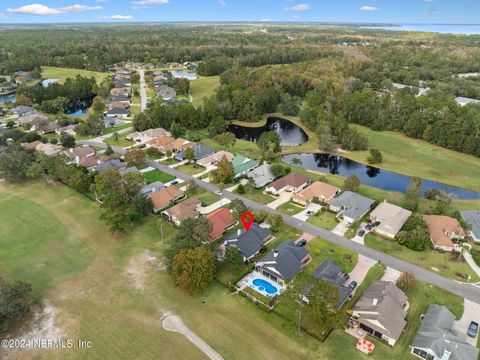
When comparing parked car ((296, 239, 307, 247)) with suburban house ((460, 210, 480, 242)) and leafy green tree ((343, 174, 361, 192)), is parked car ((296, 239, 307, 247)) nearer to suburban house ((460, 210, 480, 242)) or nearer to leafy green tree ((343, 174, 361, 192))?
leafy green tree ((343, 174, 361, 192))

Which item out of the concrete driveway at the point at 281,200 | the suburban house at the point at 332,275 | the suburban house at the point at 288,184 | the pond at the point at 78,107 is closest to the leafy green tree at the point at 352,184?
the suburban house at the point at 288,184

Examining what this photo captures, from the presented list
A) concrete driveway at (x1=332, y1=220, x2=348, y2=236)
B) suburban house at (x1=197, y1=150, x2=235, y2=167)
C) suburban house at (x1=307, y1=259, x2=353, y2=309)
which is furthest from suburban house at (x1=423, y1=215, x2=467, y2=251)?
suburban house at (x1=197, y1=150, x2=235, y2=167)

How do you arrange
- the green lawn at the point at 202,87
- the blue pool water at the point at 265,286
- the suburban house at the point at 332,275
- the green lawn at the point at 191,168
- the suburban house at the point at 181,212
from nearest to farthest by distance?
the suburban house at the point at 332,275 < the blue pool water at the point at 265,286 < the suburban house at the point at 181,212 < the green lawn at the point at 191,168 < the green lawn at the point at 202,87

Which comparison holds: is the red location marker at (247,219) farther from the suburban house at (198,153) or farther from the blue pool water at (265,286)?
the suburban house at (198,153)

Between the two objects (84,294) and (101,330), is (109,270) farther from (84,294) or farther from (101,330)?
(101,330)

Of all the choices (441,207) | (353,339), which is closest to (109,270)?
(353,339)

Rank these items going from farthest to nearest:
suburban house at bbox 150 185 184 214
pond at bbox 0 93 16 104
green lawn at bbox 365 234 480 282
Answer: pond at bbox 0 93 16 104 < suburban house at bbox 150 185 184 214 < green lawn at bbox 365 234 480 282
